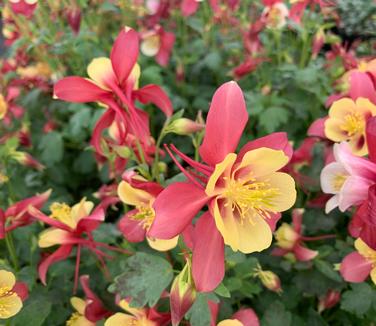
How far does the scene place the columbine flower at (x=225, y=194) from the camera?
61 cm

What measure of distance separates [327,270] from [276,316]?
0.15 metres

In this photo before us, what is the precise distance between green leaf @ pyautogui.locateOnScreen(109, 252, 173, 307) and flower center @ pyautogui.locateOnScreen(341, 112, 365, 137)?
42 centimetres

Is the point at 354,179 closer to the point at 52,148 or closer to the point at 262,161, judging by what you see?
the point at 262,161

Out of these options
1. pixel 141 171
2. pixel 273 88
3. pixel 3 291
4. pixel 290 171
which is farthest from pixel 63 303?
pixel 273 88

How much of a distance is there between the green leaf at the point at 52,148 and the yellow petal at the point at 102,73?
82cm

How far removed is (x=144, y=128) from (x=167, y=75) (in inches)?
40.9

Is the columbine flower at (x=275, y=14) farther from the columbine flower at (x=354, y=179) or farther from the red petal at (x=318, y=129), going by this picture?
A: the columbine flower at (x=354, y=179)

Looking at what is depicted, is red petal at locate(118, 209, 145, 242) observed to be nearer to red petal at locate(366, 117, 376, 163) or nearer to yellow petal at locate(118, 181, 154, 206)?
yellow petal at locate(118, 181, 154, 206)

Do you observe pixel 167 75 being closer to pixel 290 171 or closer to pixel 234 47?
pixel 234 47

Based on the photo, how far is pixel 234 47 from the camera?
169cm

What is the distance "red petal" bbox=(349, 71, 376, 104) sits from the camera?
2.89 feet

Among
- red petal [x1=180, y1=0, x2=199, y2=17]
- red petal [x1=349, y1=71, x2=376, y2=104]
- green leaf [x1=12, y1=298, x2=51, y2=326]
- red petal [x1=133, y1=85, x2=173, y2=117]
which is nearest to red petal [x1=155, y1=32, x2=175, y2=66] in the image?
red petal [x1=180, y1=0, x2=199, y2=17]

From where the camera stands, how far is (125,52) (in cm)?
81

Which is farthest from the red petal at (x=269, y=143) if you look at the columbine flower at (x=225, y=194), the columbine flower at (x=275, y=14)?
the columbine flower at (x=275, y=14)
